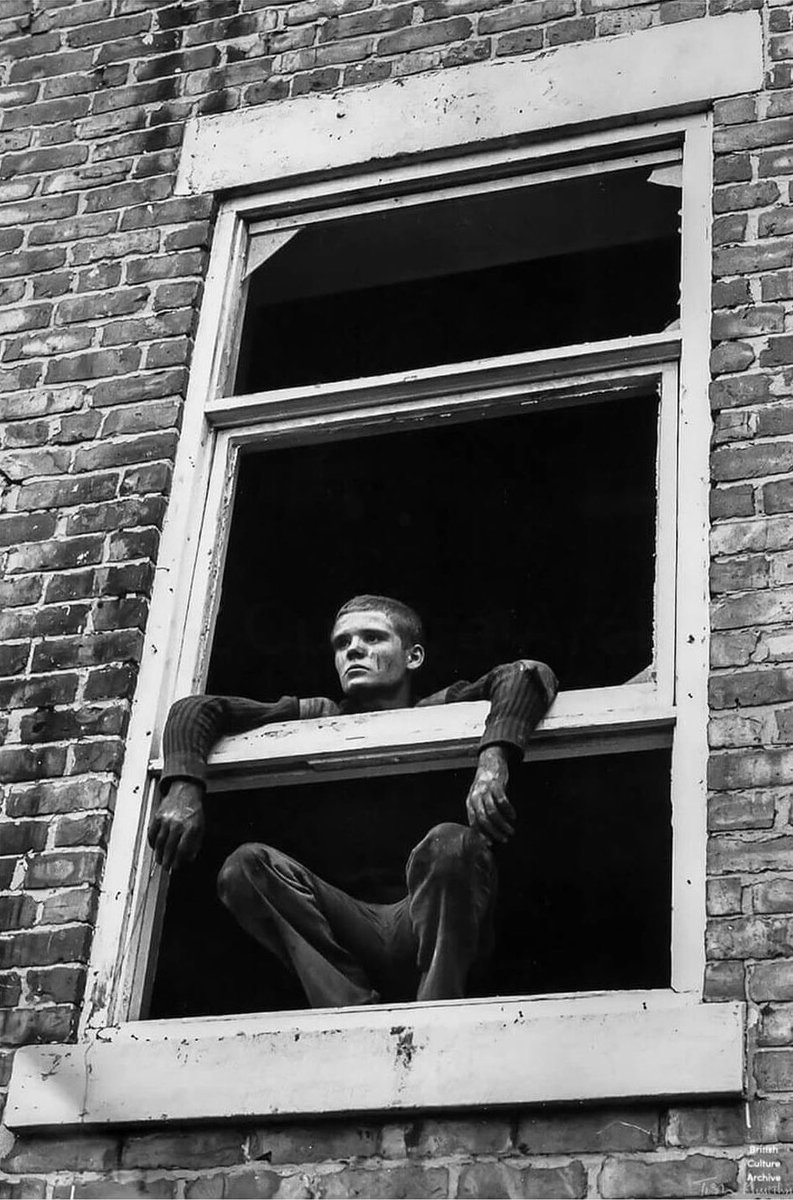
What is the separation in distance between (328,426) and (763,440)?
123 cm

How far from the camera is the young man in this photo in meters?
4.48

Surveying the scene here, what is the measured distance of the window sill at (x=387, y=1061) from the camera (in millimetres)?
3979

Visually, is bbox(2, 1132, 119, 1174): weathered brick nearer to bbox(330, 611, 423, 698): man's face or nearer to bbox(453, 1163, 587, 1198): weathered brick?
bbox(453, 1163, 587, 1198): weathered brick

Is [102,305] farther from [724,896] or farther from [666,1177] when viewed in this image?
[666,1177]

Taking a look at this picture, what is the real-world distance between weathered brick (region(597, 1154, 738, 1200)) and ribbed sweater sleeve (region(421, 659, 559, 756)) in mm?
1046

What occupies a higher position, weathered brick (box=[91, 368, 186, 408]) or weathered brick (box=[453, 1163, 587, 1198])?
weathered brick (box=[91, 368, 186, 408])

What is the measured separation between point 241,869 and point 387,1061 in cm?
67

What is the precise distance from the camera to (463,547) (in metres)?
7.57

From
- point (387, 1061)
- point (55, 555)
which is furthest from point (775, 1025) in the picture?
point (55, 555)

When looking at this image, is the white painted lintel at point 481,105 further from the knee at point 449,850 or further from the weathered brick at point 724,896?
the weathered brick at point 724,896

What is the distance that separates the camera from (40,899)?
4676 millimetres

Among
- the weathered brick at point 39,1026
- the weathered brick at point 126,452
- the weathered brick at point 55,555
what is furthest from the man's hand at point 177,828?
the weathered brick at point 126,452

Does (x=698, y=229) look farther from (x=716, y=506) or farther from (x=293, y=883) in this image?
(x=293, y=883)

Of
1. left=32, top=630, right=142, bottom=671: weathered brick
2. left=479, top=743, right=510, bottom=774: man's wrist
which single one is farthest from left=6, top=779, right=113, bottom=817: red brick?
left=479, top=743, right=510, bottom=774: man's wrist
